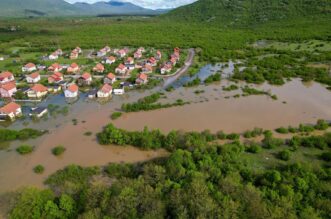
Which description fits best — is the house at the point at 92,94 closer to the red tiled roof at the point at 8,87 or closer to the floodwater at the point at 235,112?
the floodwater at the point at 235,112

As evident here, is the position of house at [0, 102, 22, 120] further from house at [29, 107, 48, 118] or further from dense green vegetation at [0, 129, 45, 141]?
dense green vegetation at [0, 129, 45, 141]

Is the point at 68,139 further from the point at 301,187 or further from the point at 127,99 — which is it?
the point at 301,187

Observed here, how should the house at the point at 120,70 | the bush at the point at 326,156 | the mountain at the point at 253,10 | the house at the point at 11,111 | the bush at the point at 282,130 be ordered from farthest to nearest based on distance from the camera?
the mountain at the point at 253,10
the house at the point at 120,70
the house at the point at 11,111
the bush at the point at 282,130
the bush at the point at 326,156

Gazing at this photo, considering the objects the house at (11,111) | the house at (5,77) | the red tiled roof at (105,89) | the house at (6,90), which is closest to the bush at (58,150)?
the house at (11,111)

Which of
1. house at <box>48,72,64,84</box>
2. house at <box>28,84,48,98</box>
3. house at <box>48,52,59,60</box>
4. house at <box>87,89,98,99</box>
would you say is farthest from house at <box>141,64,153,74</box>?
house at <box>48,52,59,60</box>

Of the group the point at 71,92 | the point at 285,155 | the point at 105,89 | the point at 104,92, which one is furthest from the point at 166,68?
the point at 285,155

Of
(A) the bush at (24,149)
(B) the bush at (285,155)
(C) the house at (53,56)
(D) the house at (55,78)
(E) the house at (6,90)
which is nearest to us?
(B) the bush at (285,155)
